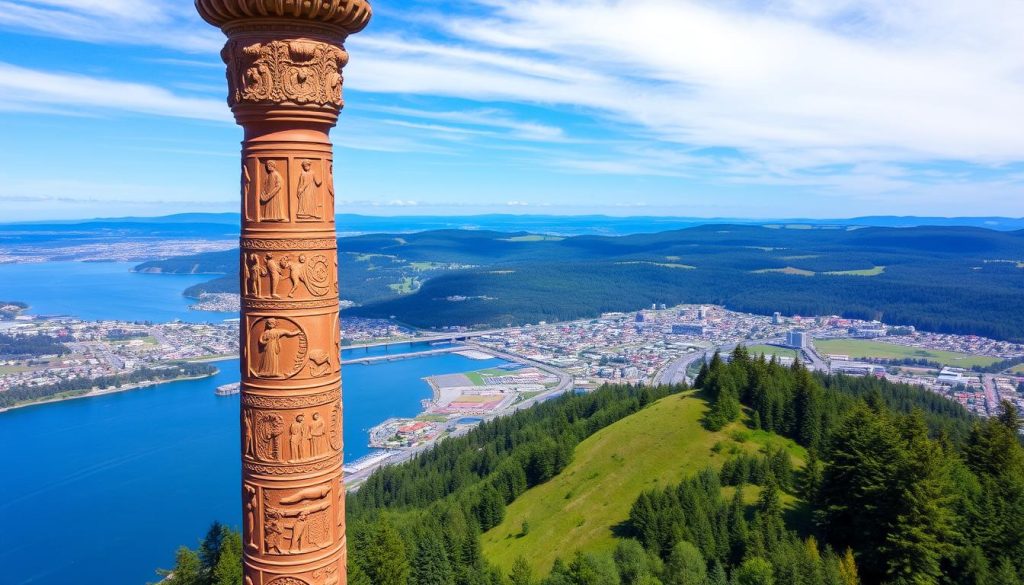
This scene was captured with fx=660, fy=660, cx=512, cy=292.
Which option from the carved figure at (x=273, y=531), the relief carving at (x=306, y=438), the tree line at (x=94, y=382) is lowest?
the tree line at (x=94, y=382)

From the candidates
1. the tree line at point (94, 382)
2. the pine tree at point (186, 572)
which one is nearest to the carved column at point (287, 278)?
the pine tree at point (186, 572)

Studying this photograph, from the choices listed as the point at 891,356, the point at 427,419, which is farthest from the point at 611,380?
the point at 891,356

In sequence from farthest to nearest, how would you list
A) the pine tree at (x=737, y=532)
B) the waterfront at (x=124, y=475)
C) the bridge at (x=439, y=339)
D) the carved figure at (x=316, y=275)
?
the bridge at (x=439, y=339), the waterfront at (x=124, y=475), the pine tree at (x=737, y=532), the carved figure at (x=316, y=275)

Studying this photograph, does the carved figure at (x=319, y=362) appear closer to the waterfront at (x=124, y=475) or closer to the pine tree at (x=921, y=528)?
the pine tree at (x=921, y=528)

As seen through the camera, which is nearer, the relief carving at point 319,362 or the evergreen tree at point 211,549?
the relief carving at point 319,362

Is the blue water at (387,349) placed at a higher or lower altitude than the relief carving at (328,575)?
lower

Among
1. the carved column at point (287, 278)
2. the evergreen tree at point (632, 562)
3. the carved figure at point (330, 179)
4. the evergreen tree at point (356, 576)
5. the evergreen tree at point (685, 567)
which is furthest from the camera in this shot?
the evergreen tree at point (632, 562)

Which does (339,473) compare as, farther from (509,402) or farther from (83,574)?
(509,402)
